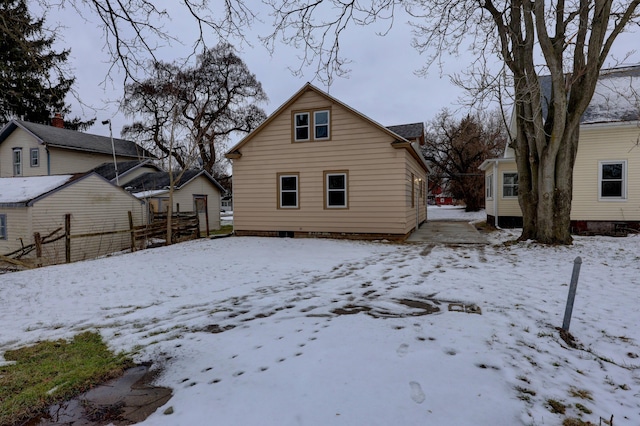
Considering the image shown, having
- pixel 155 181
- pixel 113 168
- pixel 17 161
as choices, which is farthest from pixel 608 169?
pixel 17 161

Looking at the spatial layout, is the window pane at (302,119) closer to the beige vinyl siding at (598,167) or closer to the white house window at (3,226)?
the beige vinyl siding at (598,167)

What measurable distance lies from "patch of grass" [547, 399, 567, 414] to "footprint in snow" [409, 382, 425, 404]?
875 mm

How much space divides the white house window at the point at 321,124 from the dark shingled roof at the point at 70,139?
1275 cm

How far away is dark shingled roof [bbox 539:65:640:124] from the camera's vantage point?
12344 millimetres

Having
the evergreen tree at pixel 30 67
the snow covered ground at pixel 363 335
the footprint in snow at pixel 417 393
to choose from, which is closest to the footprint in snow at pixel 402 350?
the snow covered ground at pixel 363 335

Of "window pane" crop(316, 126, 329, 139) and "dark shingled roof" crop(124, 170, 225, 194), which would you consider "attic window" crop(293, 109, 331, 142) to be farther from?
"dark shingled roof" crop(124, 170, 225, 194)

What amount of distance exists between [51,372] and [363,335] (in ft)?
9.88

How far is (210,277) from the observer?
265 inches

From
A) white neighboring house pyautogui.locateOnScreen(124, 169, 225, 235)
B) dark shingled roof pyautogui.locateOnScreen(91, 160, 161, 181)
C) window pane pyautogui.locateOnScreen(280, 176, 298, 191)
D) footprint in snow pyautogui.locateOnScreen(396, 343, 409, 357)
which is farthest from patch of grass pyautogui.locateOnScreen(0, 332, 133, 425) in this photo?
dark shingled roof pyautogui.locateOnScreen(91, 160, 161, 181)

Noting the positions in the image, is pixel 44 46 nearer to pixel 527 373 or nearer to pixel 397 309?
pixel 397 309

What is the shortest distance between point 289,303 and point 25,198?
48.6ft

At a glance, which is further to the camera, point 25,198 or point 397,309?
point 25,198

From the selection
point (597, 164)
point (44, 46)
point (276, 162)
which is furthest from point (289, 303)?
point (597, 164)

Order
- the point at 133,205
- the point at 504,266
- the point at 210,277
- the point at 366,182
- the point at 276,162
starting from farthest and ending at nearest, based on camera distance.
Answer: the point at 133,205 → the point at 276,162 → the point at 366,182 → the point at 504,266 → the point at 210,277
